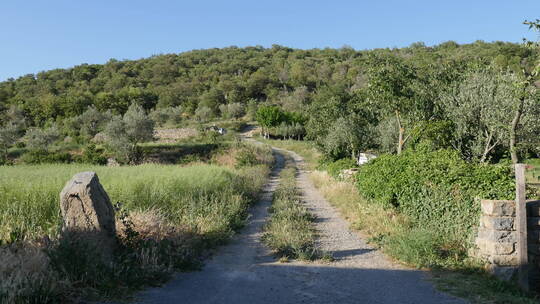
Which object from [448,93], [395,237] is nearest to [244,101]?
[448,93]

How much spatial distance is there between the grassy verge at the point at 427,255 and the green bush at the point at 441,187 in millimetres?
427

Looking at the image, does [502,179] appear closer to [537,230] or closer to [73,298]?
[537,230]

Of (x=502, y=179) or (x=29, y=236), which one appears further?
(x=502, y=179)

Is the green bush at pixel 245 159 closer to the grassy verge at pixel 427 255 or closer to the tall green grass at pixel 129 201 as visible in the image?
the tall green grass at pixel 129 201

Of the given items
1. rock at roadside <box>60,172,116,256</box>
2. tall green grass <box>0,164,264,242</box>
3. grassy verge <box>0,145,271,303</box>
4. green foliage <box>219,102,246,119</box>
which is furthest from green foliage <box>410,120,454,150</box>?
green foliage <box>219,102,246,119</box>

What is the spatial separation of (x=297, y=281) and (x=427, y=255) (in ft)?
9.07

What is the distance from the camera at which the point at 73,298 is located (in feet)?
14.5

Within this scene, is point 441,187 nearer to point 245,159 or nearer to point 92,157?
point 245,159

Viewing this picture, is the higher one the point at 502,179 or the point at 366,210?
the point at 502,179

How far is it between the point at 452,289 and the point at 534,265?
1687 millimetres

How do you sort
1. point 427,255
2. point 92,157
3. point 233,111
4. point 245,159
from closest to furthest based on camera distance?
1. point 427,255
2. point 245,159
3. point 92,157
4. point 233,111

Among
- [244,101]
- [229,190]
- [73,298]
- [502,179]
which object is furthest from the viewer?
[244,101]

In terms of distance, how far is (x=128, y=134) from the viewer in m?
31.0

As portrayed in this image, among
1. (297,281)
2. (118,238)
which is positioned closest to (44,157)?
(118,238)
